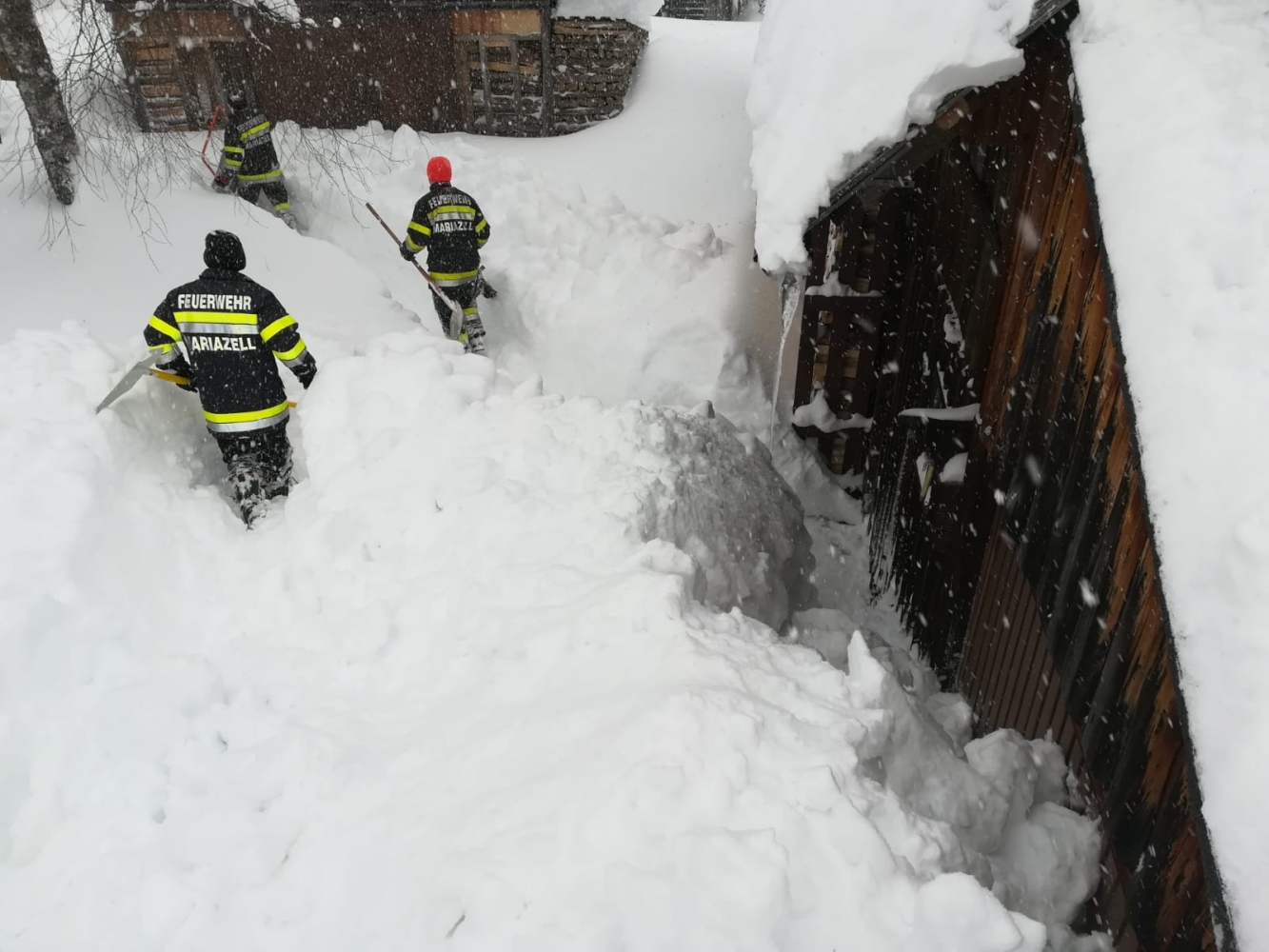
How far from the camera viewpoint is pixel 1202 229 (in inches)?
82.6

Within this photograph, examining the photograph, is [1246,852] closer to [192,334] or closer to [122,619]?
[122,619]

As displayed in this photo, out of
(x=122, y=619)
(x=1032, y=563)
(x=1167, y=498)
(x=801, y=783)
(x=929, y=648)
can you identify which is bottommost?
(x=929, y=648)

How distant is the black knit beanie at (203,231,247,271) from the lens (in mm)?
4195

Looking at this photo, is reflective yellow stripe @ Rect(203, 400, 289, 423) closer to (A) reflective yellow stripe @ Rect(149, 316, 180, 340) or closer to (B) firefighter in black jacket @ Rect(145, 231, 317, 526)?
(B) firefighter in black jacket @ Rect(145, 231, 317, 526)

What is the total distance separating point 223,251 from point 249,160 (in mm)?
5514

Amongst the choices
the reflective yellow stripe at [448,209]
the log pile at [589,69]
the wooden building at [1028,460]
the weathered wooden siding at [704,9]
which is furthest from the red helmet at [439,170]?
the weathered wooden siding at [704,9]

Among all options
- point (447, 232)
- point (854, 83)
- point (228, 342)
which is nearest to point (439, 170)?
point (447, 232)

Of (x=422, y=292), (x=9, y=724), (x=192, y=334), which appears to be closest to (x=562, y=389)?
(x=422, y=292)

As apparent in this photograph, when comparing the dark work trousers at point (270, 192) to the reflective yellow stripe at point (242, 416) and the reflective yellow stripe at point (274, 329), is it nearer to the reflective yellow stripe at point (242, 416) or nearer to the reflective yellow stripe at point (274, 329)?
the reflective yellow stripe at point (274, 329)

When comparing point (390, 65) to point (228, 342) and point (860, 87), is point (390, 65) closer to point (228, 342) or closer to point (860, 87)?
point (228, 342)

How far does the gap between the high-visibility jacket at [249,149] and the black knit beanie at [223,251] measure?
17.6ft

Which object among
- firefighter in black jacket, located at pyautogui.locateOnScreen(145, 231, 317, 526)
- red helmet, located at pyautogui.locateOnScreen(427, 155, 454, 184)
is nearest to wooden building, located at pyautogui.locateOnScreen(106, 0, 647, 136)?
red helmet, located at pyautogui.locateOnScreen(427, 155, 454, 184)

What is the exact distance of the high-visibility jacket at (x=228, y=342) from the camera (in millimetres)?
4223

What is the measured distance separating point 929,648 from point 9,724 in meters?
4.69
